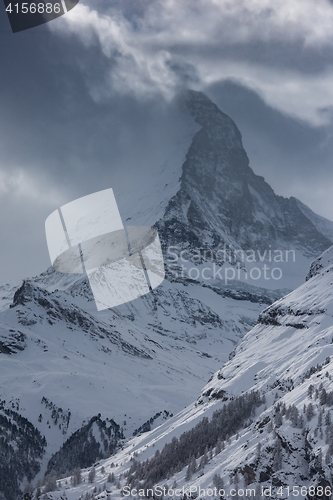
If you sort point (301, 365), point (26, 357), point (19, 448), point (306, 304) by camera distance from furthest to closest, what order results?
point (26, 357)
point (19, 448)
point (306, 304)
point (301, 365)

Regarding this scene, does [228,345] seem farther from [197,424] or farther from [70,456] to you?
[197,424]

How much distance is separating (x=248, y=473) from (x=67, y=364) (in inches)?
2155

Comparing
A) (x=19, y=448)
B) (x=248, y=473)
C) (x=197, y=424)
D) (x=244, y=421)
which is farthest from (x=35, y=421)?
(x=248, y=473)

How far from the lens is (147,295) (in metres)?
174

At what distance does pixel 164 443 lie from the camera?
Result: 31.9 meters

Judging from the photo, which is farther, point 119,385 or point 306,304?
point 119,385

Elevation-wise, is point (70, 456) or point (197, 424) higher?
point (197, 424)

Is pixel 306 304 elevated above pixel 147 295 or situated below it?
below

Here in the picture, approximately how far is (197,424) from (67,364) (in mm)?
41734

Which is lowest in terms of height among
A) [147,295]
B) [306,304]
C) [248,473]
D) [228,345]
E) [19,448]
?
[228,345]

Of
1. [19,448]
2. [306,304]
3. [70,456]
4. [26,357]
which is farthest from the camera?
[26,357]

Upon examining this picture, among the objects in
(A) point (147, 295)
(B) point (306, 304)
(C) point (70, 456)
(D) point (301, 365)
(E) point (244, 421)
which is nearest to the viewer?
(E) point (244, 421)

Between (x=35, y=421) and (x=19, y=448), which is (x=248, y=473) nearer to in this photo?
(x=19, y=448)

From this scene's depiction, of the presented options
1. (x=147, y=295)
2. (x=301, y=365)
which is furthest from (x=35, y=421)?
(x=147, y=295)
